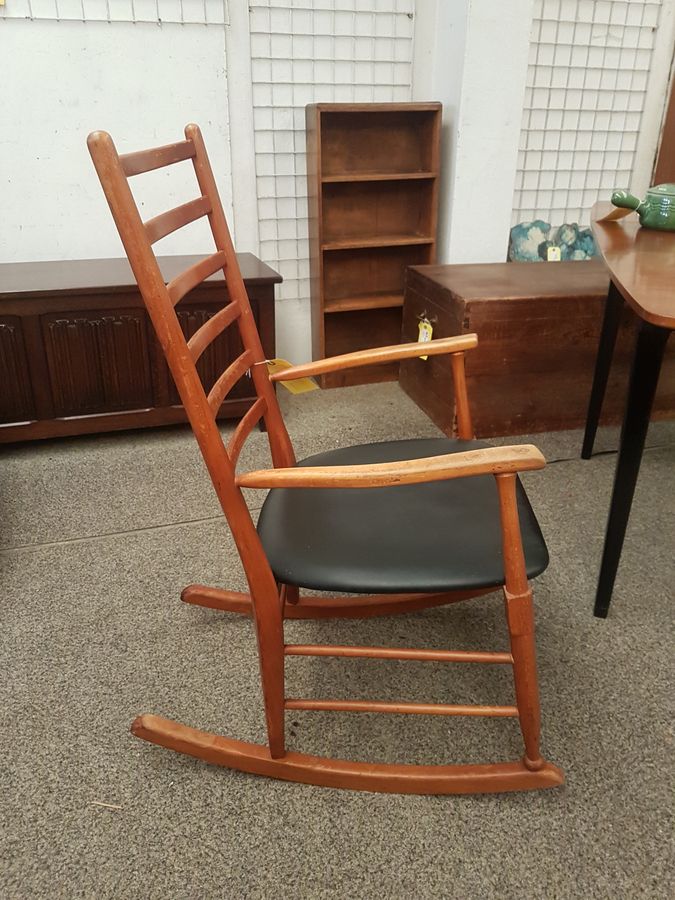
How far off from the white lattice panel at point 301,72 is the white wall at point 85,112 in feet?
0.52

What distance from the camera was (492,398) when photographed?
2.29m

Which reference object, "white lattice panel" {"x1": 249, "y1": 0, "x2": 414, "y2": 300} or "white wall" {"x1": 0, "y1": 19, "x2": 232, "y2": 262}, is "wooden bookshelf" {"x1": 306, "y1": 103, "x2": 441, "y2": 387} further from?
"white wall" {"x1": 0, "y1": 19, "x2": 232, "y2": 262}

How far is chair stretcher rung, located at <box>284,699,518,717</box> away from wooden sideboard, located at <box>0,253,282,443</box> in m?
1.44

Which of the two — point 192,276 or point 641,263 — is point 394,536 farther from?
point 641,263

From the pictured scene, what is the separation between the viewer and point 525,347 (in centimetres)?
224

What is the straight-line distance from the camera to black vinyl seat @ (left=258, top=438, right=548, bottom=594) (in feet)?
3.29

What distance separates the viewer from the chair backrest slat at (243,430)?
43.9 inches

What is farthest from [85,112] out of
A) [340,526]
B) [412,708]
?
[412,708]

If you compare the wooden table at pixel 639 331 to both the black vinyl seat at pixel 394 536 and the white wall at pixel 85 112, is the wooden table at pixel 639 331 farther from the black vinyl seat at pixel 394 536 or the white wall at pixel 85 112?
the white wall at pixel 85 112

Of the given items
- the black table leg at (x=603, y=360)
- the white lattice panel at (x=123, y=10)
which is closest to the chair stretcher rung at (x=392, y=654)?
the black table leg at (x=603, y=360)

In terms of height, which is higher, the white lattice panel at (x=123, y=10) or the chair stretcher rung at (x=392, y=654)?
the white lattice panel at (x=123, y=10)

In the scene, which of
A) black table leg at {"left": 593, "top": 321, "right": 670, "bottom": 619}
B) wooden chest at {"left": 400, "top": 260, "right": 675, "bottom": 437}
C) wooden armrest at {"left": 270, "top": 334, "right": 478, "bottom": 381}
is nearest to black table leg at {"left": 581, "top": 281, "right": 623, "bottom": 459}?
wooden chest at {"left": 400, "top": 260, "right": 675, "bottom": 437}

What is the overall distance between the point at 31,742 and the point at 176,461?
1122mm

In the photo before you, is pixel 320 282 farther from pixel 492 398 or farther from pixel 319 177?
pixel 492 398
